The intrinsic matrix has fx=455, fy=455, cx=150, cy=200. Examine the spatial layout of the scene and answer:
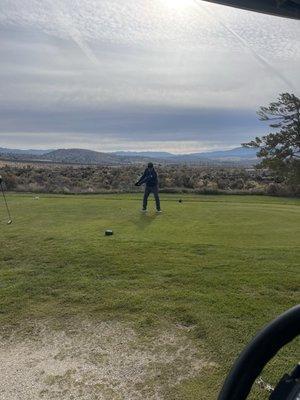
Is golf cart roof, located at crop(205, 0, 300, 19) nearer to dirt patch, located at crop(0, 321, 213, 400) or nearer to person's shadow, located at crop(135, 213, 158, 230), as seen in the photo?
dirt patch, located at crop(0, 321, 213, 400)

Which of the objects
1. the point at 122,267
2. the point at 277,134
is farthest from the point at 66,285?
the point at 277,134

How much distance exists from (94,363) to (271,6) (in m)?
4.13

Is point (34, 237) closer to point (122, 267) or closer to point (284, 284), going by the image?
point (122, 267)

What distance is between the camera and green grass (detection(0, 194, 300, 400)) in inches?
227

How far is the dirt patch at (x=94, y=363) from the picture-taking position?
4395 mm

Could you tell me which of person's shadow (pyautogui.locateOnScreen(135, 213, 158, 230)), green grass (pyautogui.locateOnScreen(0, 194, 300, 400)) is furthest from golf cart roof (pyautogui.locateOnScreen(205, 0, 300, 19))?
person's shadow (pyautogui.locateOnScreen(135, 213, 158, 230))

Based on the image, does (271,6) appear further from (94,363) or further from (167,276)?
(167,276)

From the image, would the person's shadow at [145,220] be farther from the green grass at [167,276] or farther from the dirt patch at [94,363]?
the dirt patch at [94,363]

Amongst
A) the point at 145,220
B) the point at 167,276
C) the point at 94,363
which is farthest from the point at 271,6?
the point at 145,220

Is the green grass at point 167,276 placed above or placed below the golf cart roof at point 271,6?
below

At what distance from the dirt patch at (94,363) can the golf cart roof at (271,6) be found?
11.5 ft

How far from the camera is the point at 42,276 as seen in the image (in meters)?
7.99

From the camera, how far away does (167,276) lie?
786 cm

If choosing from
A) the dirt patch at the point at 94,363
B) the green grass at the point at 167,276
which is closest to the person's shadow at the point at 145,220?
the green grass at the point at 167,276
